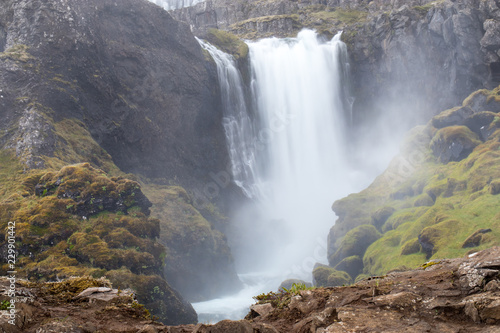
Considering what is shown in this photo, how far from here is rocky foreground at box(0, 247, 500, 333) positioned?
4.68 meters

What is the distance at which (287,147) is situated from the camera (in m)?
50.5

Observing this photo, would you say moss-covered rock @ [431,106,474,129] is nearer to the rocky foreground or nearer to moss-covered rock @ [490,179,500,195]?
moss-covered rock @ [490,179,500,195]

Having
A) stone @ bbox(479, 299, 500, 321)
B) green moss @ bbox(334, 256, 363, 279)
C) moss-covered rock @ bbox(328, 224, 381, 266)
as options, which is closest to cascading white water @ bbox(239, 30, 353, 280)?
moss-covered rock @ bbox(328, 224, 381, 266)

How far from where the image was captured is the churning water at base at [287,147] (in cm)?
3931

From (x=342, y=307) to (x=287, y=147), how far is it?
4556cm

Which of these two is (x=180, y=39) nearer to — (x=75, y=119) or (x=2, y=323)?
(x=75, y=119)

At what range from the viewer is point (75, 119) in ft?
87.7

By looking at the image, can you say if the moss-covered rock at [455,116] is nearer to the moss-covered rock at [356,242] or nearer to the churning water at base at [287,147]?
the moss-covered rock at [356,242]

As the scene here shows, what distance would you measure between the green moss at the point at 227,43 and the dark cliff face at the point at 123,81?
827 centimetres

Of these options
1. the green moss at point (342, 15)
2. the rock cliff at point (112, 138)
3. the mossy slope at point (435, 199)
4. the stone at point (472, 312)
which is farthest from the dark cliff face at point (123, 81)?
the green moss at point (342, 15)

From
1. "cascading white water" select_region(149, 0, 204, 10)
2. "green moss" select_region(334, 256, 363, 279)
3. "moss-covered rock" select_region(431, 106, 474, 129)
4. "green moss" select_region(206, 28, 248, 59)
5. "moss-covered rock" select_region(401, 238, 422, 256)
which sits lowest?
"green moss" select_region(334, 256, 363, 279)

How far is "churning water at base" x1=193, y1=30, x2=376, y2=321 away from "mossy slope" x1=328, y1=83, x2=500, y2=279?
26.1 ft

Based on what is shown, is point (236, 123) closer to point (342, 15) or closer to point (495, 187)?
point (495, 187)

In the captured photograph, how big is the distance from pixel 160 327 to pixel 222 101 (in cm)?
3778
